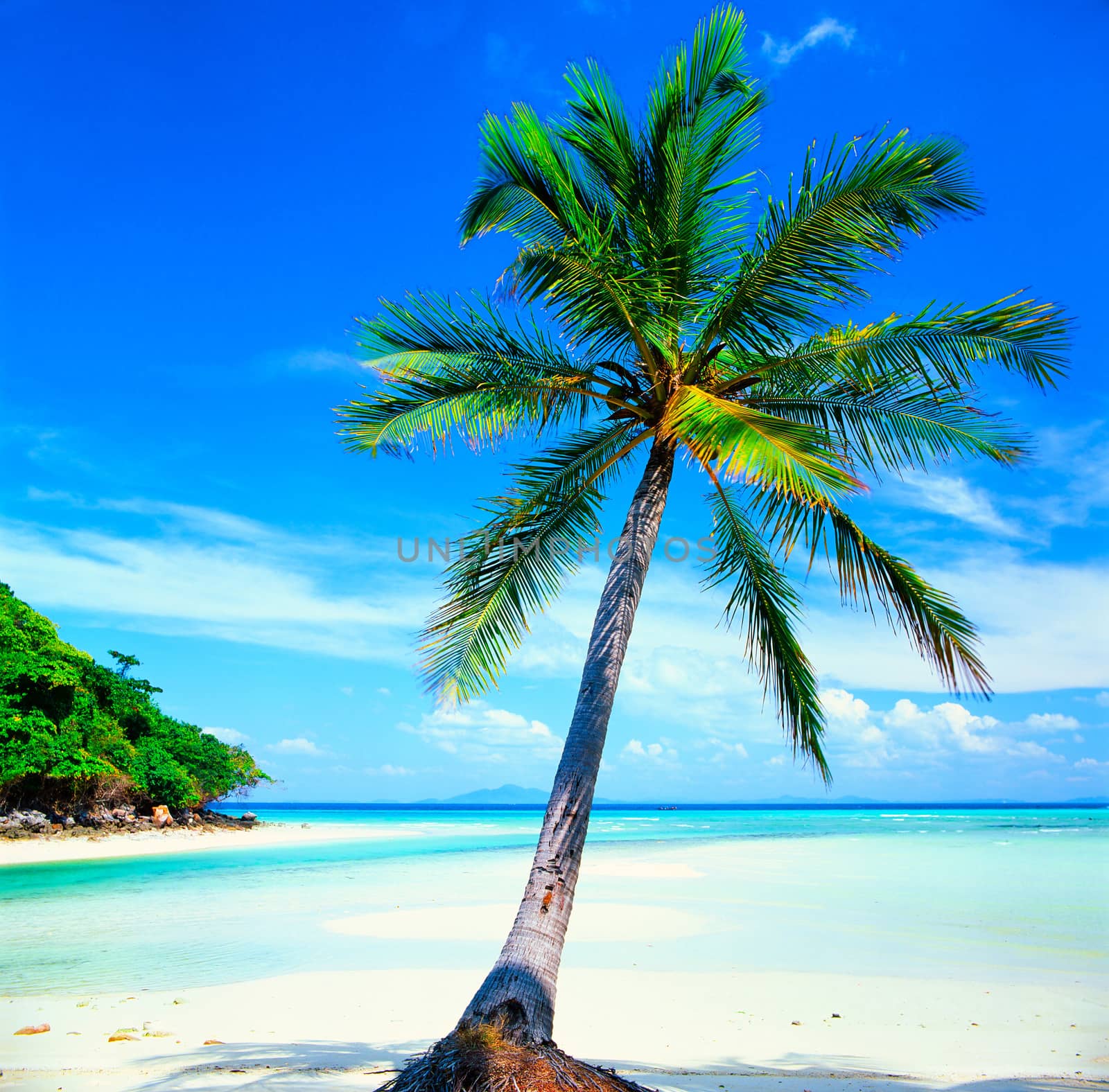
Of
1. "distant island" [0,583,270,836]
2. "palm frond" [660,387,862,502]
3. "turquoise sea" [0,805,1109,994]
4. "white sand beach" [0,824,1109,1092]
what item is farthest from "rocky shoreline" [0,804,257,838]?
"palm frond" [660,387,862,502]

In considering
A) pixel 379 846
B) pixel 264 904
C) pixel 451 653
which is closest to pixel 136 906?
pixel 264 904

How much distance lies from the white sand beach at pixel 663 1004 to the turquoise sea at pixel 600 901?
0.30 ft

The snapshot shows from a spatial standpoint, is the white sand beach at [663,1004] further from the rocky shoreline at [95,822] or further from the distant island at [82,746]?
the rocky shoreline at [95,822]

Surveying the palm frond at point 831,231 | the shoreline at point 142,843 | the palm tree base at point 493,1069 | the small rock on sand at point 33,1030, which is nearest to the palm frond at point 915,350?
the palm frond at point 831,231

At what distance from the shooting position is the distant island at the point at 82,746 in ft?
74.6

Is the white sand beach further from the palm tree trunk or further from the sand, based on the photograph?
the palm tree trunk

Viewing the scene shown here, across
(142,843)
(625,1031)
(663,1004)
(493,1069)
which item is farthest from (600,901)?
(142,843)

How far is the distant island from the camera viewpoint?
22734 millimetres

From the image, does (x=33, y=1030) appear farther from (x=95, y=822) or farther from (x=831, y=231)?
(x=95, y=822)

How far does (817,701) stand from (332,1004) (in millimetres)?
5520

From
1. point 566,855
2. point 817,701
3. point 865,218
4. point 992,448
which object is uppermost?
point 865,218

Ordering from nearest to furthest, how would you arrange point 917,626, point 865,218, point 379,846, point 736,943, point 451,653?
point 865,218 < point 917,626 < point 451,653 < point 736,943 < point 379,846

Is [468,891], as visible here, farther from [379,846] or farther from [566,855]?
[379,846]

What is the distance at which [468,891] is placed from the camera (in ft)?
55.4
